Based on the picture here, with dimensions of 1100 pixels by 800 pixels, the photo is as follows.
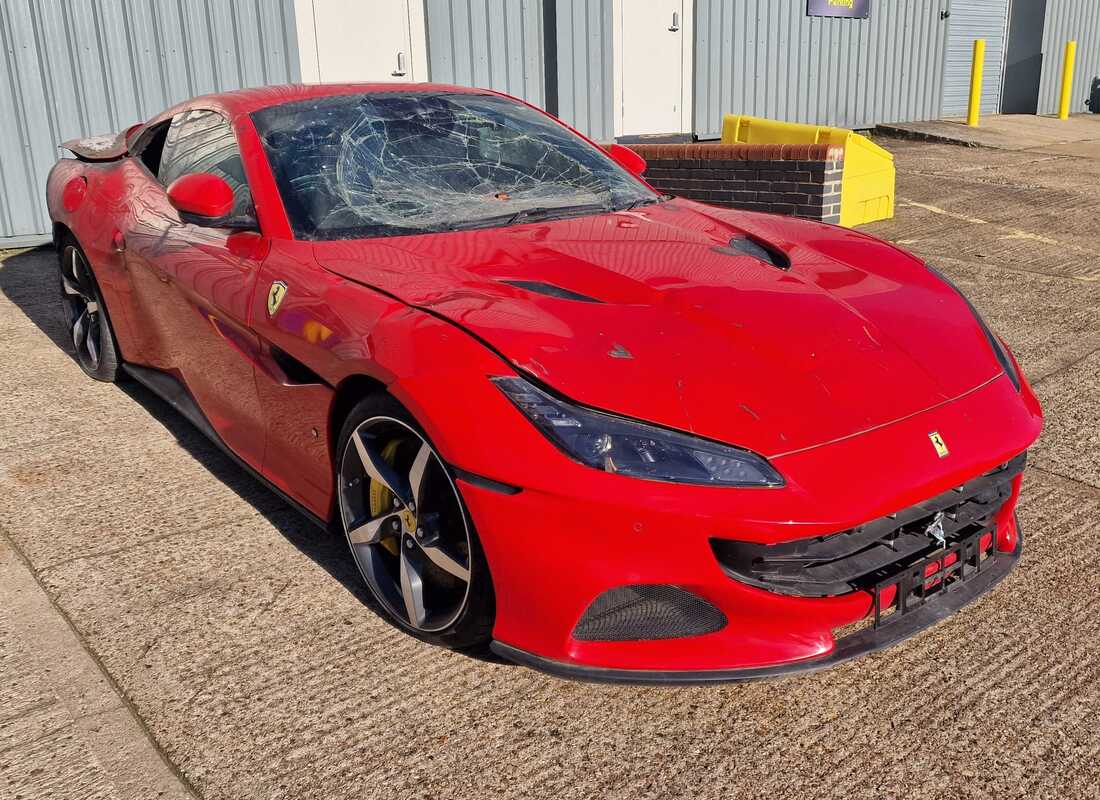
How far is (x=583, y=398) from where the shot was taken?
215 cm

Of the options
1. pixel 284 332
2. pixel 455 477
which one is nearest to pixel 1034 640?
pixel 455 477

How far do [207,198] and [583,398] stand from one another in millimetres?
1615

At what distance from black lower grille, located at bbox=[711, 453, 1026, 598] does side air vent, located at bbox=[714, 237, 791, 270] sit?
35.2 inches

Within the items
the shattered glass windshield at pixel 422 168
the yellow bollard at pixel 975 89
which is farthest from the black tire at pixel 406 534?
the yellow bollard at pixel 975 89

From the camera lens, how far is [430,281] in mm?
2611

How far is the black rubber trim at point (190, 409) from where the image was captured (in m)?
3.01

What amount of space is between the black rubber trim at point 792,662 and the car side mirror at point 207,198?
1663 millimetres

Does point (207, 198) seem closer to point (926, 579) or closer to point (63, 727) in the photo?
point (63, 727)

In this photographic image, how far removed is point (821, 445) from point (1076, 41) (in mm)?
18880

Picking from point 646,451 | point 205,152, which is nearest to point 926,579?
point 646,451

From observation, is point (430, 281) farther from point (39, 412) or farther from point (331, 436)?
point (39, 412)

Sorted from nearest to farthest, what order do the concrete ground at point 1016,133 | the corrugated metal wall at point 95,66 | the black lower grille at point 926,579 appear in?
the black lower grille at point 926,579 < the corrugated metal wall at point 95,66 < the concrete ground at point 1016,133

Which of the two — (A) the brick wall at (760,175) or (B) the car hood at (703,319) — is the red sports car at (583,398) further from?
(A) the brick wall at (760,175)

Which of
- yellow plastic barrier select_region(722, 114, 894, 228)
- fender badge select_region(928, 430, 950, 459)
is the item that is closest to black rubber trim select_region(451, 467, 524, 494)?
fender badge select_region(928, 430, 950, 459)
